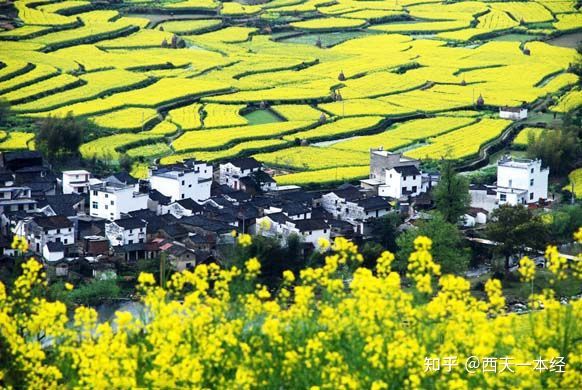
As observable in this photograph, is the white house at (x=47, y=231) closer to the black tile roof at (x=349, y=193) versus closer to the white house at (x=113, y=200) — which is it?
the white house at (x=113, y=200)

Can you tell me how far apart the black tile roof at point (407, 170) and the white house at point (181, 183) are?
8.41 ft

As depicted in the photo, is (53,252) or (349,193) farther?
(349,193)

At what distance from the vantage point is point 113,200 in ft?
62.7

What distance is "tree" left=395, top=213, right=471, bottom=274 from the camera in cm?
1723

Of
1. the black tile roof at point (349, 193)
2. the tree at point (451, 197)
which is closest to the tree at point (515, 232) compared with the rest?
the tree at point (451, 197)

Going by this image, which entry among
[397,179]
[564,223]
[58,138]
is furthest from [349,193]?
[58,138]

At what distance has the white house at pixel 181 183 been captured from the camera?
19.8 m

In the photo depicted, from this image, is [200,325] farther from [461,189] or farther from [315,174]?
[315,174]

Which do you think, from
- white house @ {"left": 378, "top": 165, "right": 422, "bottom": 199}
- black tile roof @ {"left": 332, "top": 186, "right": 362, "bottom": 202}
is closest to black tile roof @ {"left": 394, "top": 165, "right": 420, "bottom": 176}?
white house @ {"left": 378, "top": 165, "right": 422, "bottom": 199}

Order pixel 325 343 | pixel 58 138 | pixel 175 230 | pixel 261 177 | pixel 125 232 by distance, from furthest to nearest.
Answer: pixel 58 138 → pixel 261 177 → pixel 175 230 → pixel 125 232 → pixel 325 343

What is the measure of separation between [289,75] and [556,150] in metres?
9.44

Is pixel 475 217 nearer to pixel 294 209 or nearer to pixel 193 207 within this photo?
pixel 294 209

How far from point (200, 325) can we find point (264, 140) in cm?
1492

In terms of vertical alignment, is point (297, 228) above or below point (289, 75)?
above
